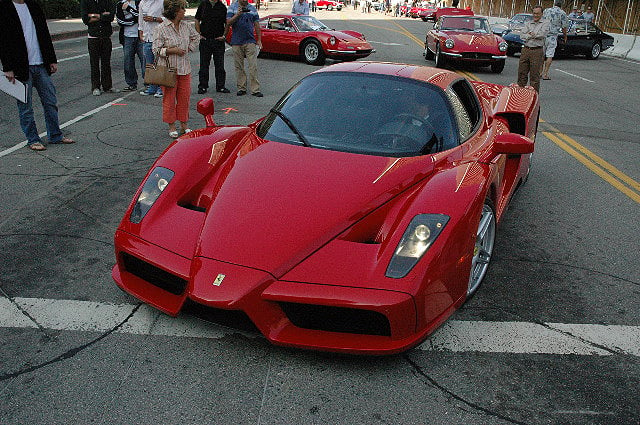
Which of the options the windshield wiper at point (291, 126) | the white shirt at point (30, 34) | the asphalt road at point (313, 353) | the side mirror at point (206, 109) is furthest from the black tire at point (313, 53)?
the windshield wiper at point (291, 126)

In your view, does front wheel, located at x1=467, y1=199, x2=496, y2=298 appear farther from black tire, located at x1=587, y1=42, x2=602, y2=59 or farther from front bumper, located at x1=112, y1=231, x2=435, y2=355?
black tire, located at x1=587, y1=42, x2=602, y2=59

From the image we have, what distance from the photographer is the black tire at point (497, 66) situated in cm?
1578

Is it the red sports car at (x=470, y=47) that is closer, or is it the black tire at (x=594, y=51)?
the red sports car at (x=470, y=47)

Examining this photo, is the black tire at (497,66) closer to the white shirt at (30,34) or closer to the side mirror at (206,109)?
the white shirt at (30,34)

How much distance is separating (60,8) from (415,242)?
2959 centimetres

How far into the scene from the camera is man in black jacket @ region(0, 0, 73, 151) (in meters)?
6.44

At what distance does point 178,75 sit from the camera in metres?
7.63

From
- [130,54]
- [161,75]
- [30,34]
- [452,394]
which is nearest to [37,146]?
[30,34]

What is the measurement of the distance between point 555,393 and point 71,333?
8.04ft

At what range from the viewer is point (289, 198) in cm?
334

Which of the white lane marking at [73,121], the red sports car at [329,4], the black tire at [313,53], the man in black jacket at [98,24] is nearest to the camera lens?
the white lane marking at [73,121]

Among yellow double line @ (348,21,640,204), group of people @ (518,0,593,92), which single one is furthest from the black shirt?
yellow double line @ (348,21,640,204)

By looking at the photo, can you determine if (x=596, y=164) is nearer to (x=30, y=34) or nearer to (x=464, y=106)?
(x=464, y=106)

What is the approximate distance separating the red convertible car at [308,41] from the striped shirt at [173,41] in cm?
895
